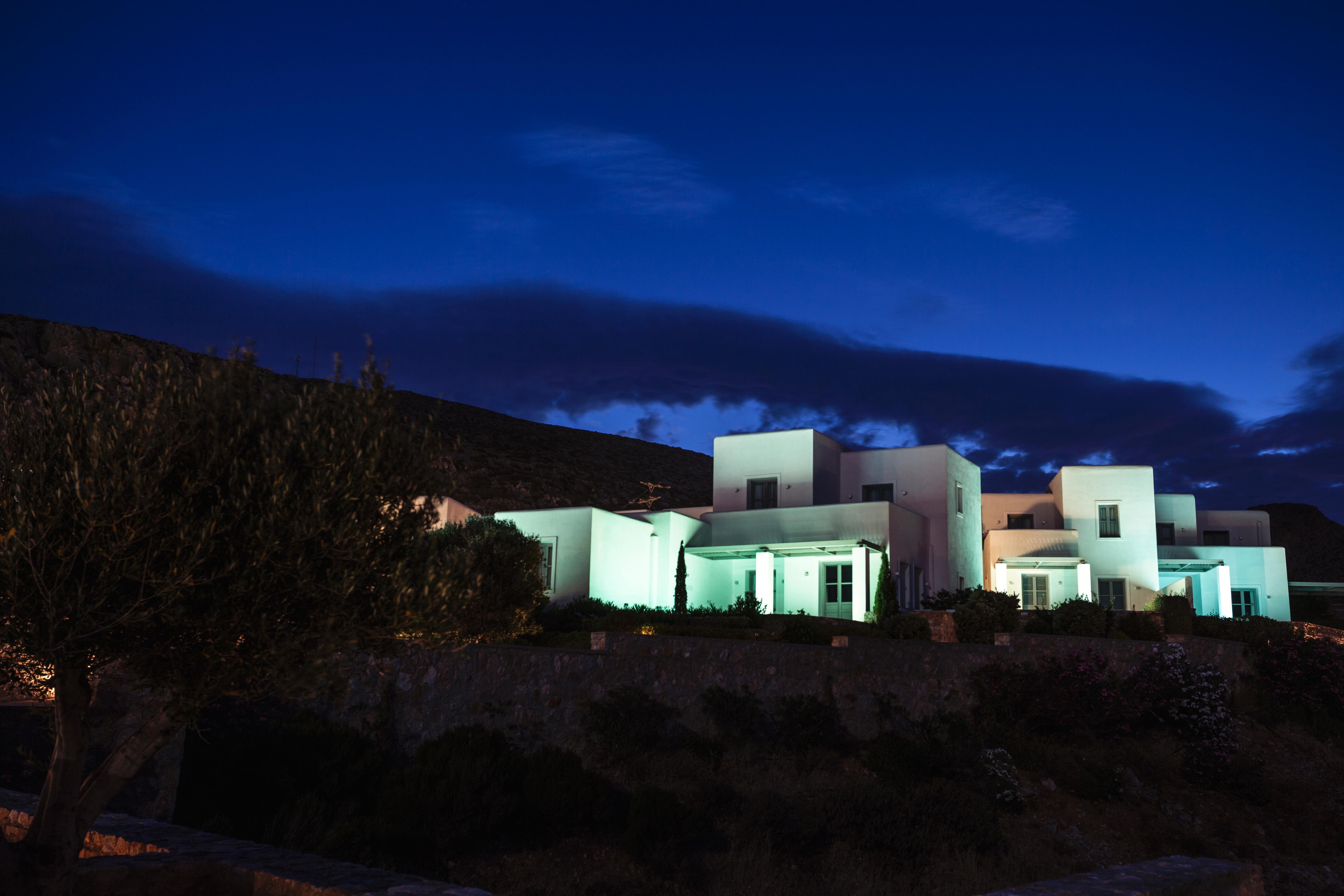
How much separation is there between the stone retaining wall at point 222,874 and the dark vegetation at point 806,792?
182 inches

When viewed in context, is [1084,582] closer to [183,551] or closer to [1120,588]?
[1120,588]

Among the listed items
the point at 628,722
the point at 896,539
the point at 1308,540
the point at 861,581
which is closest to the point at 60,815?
the point at 628,722

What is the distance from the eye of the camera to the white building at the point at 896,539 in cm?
2373

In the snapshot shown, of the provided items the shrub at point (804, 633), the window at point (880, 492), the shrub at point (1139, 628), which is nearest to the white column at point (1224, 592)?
the shrub at point (1139, 628)

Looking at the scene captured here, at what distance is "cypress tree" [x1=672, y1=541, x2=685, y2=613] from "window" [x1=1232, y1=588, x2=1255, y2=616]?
61.3 ft

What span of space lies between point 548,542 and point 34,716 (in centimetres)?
1310

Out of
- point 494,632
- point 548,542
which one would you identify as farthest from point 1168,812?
point 548,542

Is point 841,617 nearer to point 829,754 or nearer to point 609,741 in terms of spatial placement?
point 829,754

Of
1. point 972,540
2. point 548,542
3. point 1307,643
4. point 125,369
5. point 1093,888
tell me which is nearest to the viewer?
point 1093,888

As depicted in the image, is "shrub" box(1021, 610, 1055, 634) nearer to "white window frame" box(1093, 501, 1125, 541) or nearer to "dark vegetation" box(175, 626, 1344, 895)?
"dark vegetation" box(175, 626, 1344, 895)

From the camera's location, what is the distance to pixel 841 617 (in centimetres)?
2428

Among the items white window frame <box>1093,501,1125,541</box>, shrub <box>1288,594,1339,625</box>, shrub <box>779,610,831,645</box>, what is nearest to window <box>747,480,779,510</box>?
shrub <box>779,610,831,645</box>

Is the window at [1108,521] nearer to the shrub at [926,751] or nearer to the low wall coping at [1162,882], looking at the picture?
the shrub at [926,751]

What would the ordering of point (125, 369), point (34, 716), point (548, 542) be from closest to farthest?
point (34, 716)
point (548, 542)
point (125, 369)
